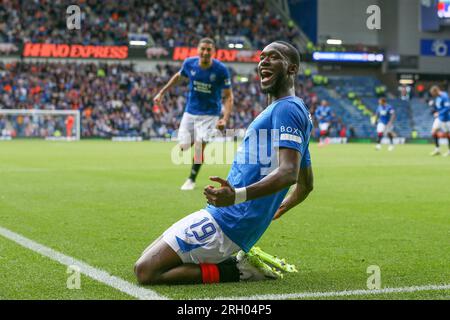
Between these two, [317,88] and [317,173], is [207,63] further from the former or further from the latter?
[317,88]

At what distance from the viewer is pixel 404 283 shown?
15.1 ft

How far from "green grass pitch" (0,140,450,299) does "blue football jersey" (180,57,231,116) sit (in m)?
1.45

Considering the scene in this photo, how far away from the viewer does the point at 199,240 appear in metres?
4.58

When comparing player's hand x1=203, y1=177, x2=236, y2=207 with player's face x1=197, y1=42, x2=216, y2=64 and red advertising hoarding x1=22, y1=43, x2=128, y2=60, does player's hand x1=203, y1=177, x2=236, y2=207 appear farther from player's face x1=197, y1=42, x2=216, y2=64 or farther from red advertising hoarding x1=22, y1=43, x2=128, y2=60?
red advertising hoarding x1=22, y1=43, x2=128, y2=60

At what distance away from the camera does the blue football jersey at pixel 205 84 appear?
11.9 m

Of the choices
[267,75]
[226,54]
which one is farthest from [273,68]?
[226,54]

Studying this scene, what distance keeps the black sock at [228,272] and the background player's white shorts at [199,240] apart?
9cm

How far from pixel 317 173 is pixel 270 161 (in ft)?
36.2

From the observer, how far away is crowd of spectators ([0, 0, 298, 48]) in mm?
44375

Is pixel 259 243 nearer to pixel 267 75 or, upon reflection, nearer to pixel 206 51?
pixel 267 75

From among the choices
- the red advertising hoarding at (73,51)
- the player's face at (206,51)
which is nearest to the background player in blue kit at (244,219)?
the player's face at (206,51)

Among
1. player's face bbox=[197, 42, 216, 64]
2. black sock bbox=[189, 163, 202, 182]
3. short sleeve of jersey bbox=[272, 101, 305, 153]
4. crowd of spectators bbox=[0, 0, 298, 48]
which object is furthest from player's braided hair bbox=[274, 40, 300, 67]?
crowd of spectators bbox=[0, 0, 298, 48]

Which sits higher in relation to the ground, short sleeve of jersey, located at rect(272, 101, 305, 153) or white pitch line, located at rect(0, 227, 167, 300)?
short sleeve of jersey, located at rect(272, 101, 305, 153)
